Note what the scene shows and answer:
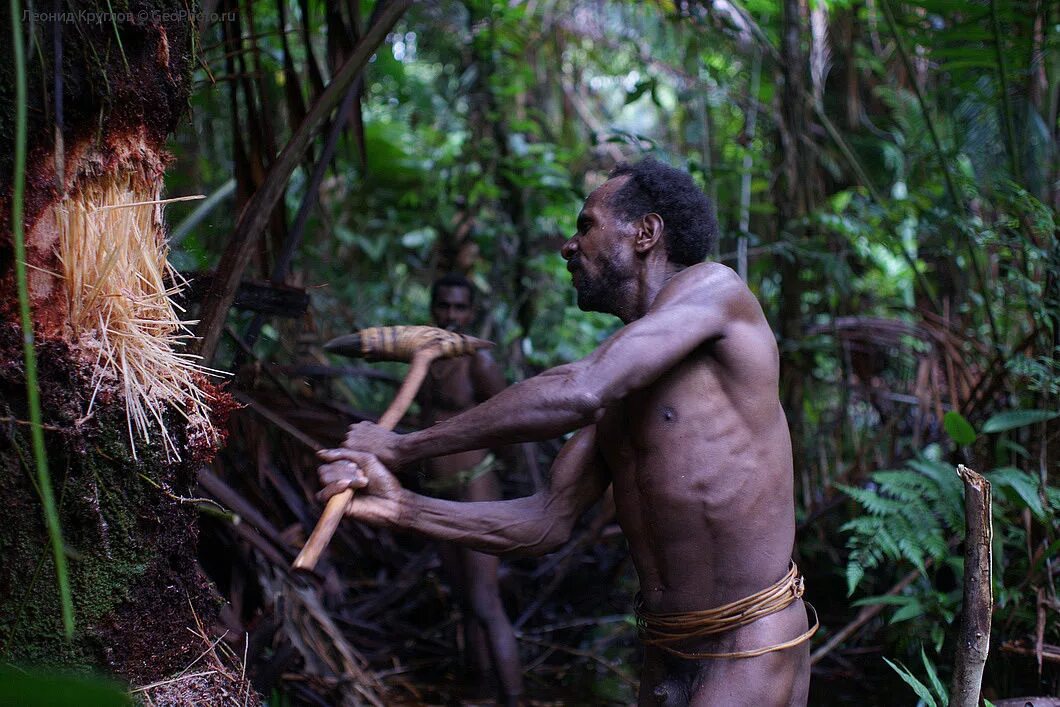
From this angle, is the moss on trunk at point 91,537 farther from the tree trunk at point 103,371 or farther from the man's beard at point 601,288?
the man's beard at point 601,288

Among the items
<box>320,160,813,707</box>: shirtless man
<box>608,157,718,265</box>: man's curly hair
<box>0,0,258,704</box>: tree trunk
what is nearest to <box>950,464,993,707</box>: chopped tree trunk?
<box>320,160,813,707</box>: shirtless man

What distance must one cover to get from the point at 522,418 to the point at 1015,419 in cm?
232

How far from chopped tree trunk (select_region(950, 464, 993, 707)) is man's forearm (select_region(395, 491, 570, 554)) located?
0.90 meters

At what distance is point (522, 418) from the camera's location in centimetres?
158

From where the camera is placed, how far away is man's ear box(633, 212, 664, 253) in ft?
6.44

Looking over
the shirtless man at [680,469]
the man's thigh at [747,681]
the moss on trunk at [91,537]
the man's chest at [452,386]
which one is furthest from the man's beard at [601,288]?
the man's chest at [452,386]

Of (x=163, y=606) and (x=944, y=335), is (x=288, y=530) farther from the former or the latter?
(x=944, y=335)

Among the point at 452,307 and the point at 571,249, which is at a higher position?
the point at 571,249

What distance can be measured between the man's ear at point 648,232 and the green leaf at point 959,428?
5.60ft

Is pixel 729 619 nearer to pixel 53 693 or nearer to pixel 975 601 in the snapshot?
pixel 975 601

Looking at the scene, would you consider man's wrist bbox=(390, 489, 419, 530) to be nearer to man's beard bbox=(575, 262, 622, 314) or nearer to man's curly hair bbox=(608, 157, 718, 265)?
man's beard bbox=(575, 262, 622, 314)

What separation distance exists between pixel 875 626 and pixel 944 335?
51.5 inches

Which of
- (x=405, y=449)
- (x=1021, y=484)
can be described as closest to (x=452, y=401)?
(x=405, y=449)

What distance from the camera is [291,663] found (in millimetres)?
2842
